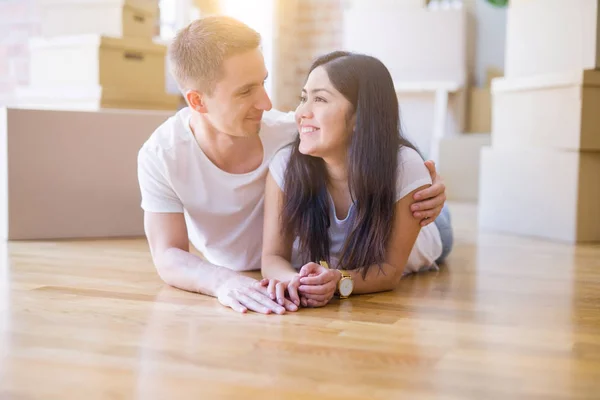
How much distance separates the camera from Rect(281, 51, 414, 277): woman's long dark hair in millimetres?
1620

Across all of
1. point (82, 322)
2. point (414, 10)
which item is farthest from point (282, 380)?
point (414, 10)

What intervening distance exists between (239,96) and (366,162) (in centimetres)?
35

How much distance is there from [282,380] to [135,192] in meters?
1.84

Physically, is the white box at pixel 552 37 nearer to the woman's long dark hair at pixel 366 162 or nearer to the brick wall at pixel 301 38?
the woman's long dark hair at pixel 366 162

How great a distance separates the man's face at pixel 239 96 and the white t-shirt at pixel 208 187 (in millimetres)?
105

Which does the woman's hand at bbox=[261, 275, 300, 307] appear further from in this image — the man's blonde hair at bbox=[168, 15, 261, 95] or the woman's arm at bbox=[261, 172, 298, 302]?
the man's blonde hair at bbox=[168, 15, 261, 95]

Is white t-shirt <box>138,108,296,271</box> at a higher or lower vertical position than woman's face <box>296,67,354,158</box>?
lower

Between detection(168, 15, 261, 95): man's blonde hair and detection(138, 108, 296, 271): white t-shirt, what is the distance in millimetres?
154

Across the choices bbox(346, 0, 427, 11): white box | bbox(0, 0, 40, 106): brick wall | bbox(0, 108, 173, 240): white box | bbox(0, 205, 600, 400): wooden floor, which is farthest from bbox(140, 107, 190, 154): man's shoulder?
bbox(346, 0, 427, 11): white box

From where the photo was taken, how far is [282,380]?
1088 millimetres

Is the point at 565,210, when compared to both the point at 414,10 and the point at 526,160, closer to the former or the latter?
the point at 526,160

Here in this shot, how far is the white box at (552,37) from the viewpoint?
2.70 meters

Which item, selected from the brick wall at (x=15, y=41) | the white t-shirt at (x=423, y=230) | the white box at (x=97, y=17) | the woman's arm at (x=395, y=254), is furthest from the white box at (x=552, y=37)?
the brick wall at (x=15, y=41)

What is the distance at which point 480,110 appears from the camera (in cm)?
493
